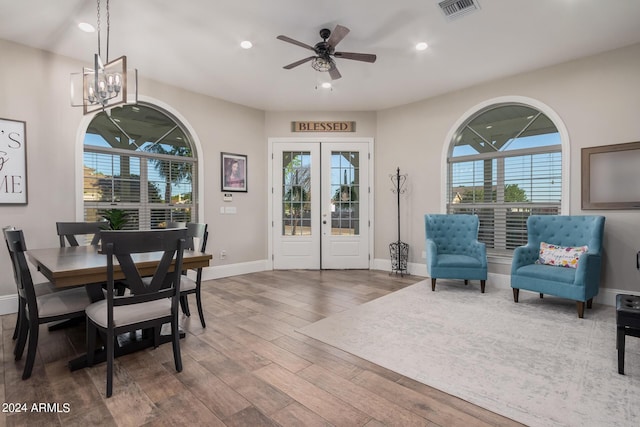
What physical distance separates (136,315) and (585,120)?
5.16m

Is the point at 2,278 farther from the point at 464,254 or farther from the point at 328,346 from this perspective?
the point at 464,254

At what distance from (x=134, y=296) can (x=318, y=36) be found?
3.03 meters

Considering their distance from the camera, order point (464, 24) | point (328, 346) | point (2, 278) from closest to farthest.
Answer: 1. point (328, 346)
2. point (464, 24)
3. point (2, 278)

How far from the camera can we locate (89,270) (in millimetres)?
1972

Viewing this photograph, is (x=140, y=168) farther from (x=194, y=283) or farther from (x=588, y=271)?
(x=588, y=271)

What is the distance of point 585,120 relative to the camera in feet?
12.9

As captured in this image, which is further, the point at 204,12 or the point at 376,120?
the point at 376,120

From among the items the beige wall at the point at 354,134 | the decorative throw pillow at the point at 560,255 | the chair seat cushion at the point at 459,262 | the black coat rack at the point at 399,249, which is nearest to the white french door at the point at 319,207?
the beige wall at the point at 354,134

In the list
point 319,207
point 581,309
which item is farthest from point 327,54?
point 581,309

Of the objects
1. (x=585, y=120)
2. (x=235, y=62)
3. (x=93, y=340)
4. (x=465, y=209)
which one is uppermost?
(x=235, y=62)

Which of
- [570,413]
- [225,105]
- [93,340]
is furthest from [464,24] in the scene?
[93,340]

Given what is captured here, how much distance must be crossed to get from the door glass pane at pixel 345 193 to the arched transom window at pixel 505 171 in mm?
1640

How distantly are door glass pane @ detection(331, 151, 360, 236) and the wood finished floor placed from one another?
3026 millimetres

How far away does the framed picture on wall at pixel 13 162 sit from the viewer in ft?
11.1
